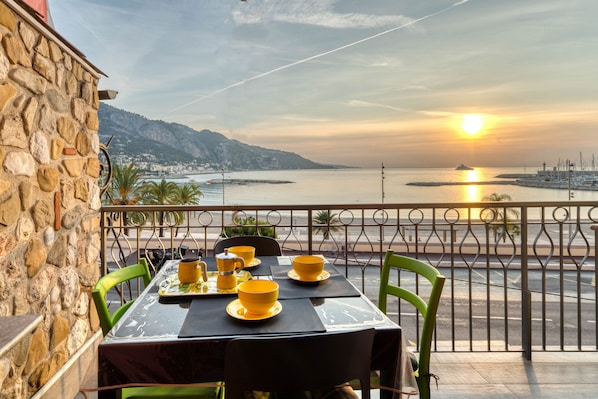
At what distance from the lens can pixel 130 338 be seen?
87 cm

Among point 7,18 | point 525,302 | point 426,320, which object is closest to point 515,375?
point 525,302

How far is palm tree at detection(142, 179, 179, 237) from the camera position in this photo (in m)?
14.6

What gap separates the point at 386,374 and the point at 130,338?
27.1 inches

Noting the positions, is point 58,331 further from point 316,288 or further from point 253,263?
point 316,288

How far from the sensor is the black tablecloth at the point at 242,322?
2.96ft

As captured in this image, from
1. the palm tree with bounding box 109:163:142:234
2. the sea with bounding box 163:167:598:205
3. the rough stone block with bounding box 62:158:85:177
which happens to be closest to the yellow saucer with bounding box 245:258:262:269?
the rough stone block with bounding box 62:158:85:177

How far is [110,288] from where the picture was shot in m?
1.33

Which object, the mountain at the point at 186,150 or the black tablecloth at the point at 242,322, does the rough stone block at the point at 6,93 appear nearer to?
the black tablecloth at the point at 242,322

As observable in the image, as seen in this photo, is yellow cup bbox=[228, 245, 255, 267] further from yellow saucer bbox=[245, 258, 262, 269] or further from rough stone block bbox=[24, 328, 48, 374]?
rough stone block bbox=[24, 328, 48, 374]

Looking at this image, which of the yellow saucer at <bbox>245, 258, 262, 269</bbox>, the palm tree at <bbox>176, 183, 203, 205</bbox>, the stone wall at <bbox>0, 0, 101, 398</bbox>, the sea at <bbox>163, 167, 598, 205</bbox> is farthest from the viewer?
the palm tree at <bbox>176, 183, 203, 205</bbox>

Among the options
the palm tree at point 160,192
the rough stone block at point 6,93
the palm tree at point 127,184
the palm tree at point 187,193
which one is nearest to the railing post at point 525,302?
the rough stone block at point 6,93

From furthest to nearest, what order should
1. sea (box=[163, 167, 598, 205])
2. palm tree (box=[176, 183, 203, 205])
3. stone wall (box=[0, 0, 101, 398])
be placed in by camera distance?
1. palm tree (box=[176, 183, 203, 205])
2. sea (box=[163, 167, 598, 205])
3. stone wall (box=[0, 0, 101, 398])

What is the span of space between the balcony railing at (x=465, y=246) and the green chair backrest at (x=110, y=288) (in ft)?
0.90

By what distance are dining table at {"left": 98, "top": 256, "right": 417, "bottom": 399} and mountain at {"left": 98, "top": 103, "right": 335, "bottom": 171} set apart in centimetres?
573
